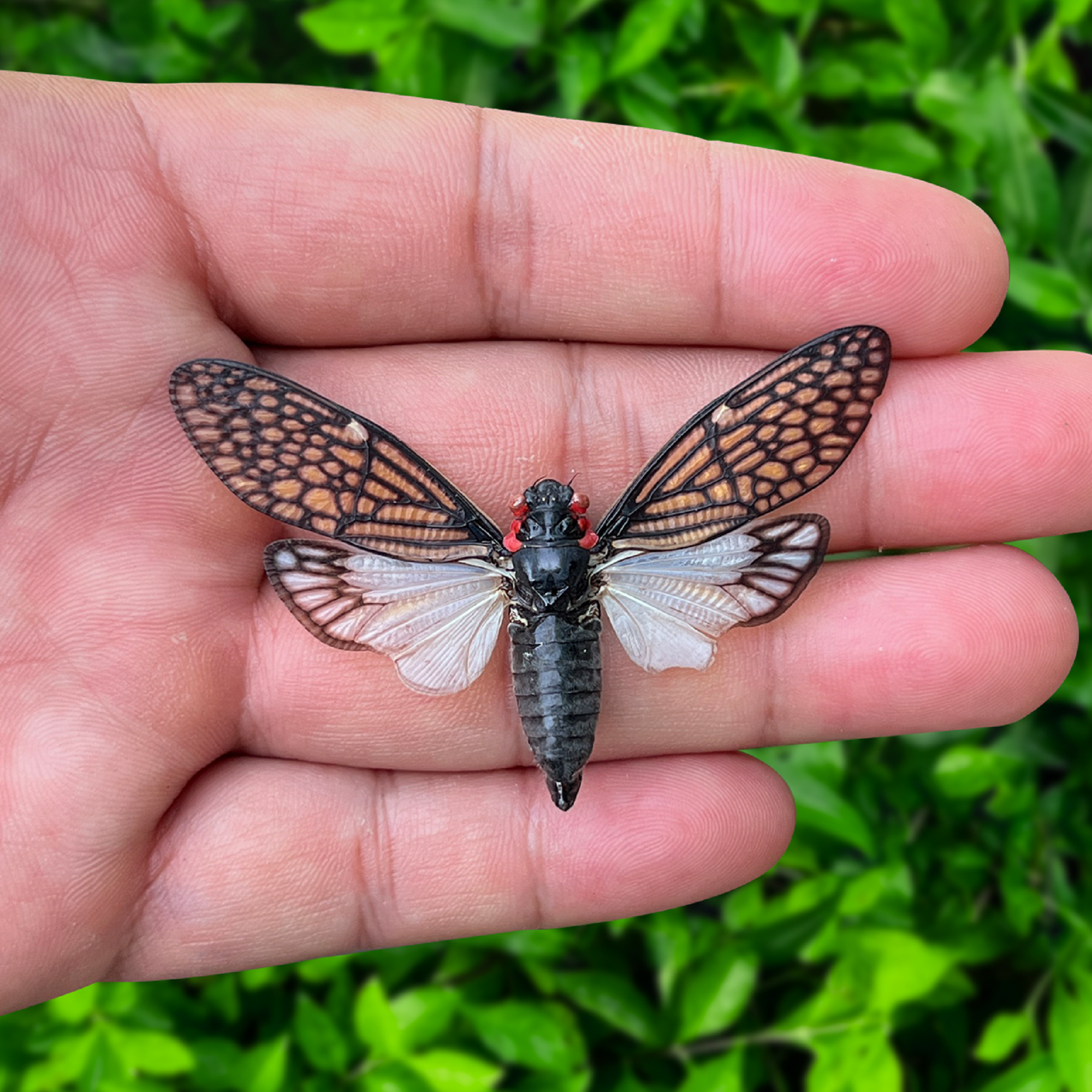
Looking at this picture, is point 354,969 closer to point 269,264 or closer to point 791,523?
point 791,523

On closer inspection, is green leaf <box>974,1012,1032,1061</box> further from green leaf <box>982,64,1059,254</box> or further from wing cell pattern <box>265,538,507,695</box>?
green leaf <box>982,64,1059,254</box>

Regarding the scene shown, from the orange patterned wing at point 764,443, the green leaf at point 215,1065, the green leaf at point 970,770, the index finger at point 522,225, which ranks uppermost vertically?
the index finger at point 522,225

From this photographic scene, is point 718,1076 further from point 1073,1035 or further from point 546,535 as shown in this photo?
point 546,535

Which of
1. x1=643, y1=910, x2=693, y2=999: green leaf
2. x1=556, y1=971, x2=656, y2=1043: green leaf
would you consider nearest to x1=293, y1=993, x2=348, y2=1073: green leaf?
x1=556, y1=971, x2=656, y2=1043: green leaf

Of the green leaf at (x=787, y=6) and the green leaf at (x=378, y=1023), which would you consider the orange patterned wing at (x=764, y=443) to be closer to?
the green leaf at (x=787, y=6)

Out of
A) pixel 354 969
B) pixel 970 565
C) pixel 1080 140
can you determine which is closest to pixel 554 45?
pixel 1080 140

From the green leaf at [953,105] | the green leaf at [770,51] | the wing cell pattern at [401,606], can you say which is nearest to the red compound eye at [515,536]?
the wing cell pattern at [401,606]

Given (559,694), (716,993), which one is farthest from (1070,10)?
(716,993)
